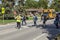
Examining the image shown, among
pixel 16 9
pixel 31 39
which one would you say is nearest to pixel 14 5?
pixel 16 9

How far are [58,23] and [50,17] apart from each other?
132ft

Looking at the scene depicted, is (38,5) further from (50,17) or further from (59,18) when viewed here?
(59,18)

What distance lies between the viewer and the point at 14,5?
72.3m

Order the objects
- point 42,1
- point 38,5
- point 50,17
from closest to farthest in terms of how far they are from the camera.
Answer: point 50,17, point 42,1, point 38,5

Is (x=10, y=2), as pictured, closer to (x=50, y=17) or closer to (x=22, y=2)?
(x=22, y=2)

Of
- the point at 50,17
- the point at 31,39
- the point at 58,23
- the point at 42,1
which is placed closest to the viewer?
the point at 31,39

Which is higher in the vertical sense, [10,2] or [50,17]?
[10,2]

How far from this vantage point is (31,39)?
17.3 m

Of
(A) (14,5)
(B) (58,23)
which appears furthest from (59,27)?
(A) (14,5)

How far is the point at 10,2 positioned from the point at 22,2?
14.9 ft

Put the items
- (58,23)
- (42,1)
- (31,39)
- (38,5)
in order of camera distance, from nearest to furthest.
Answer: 1. (31,39)
2. (58,23)
3. (42,1)
4. (38,5)

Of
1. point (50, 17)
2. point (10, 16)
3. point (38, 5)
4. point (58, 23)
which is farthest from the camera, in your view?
point (38, 5)

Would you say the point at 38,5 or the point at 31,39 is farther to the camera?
the point at 38,5

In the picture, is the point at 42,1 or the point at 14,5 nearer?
the point at 14,5
